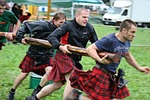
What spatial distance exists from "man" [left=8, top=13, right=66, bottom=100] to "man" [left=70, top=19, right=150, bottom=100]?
1336 mm

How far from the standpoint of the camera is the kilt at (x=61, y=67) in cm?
555

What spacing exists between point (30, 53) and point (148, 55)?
791cm

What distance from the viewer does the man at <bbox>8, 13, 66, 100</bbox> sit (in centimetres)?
626

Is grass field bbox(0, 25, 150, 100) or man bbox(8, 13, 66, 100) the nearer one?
man bbox(8, 13, 66, 100)

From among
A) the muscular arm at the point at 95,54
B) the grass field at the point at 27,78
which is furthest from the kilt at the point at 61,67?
the grass field at the point at 27,78

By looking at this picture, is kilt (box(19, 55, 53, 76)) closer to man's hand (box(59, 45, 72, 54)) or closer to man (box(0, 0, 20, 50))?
man (box(0, 0, 20, 50))

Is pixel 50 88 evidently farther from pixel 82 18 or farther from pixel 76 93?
pixel 82 18

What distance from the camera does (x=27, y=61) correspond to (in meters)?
6.68

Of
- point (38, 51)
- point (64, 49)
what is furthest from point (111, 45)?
point (38, 51)

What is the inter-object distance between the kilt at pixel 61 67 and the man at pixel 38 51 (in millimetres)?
517

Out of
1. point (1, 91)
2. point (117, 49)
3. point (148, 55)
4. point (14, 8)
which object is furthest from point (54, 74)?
point (14, 8)

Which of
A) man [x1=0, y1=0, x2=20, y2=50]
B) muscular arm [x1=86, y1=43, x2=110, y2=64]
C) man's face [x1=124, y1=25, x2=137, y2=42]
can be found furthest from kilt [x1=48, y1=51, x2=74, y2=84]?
man's face [x1=124, y1=25, x2=137, y2=42]

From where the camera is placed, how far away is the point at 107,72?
485 cm

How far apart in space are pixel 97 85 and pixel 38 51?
6.40ft
